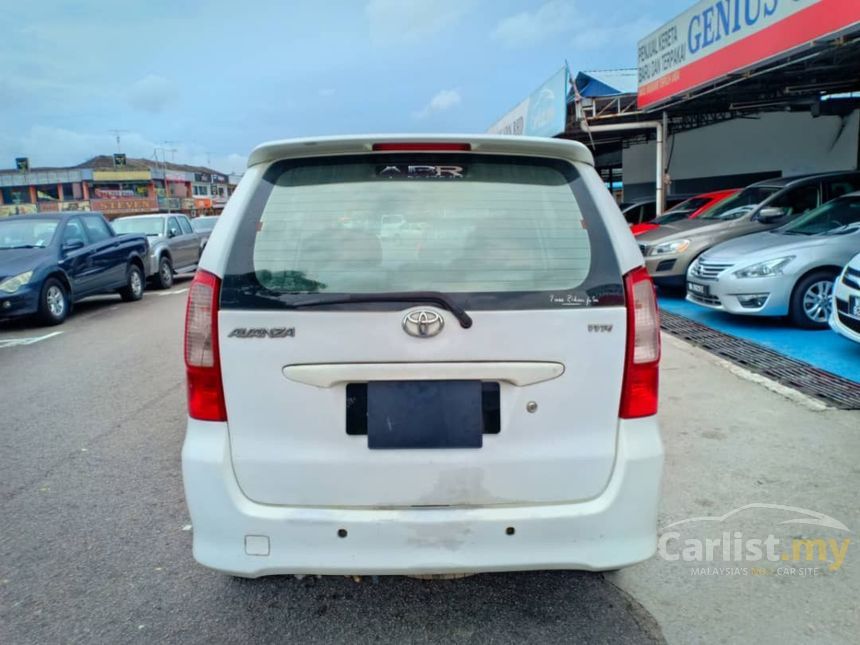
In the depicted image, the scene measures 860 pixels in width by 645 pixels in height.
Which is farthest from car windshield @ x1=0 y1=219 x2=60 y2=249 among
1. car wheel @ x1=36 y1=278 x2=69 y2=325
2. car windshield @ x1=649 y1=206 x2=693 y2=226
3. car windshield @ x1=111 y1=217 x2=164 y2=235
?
car windshield @ x1=649 y1=206 x2=693 y2=226

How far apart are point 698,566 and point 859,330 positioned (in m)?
3.75

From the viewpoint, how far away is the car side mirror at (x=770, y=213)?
9273 mm

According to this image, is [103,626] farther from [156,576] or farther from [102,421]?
[102,421]

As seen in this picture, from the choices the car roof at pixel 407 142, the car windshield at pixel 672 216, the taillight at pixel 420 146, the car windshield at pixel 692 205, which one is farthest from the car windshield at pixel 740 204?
the taillight at pixel 420 146

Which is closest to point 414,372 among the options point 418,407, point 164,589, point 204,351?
point 418,407

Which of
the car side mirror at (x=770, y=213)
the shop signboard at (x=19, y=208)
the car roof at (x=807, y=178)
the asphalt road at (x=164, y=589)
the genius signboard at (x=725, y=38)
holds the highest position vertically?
the shop signboard at (x=19, y=208)

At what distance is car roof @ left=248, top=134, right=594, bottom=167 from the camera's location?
2377mm

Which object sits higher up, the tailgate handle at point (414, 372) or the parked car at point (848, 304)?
the tailgate handle at point (414, 372)

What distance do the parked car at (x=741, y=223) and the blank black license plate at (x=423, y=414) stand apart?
8.26 meters

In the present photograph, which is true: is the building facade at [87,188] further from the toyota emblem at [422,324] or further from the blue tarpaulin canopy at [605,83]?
the toyota emblem at [422,324]

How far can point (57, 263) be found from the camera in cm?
986

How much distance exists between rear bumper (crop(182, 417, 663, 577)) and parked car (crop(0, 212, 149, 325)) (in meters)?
8.57

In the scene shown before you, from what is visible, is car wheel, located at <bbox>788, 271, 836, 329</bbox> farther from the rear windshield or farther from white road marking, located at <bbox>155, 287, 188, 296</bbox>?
white road marking, located at <bbox>155, 287, 188, 296</bbox>

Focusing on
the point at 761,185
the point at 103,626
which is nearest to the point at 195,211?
the point at 761,185
